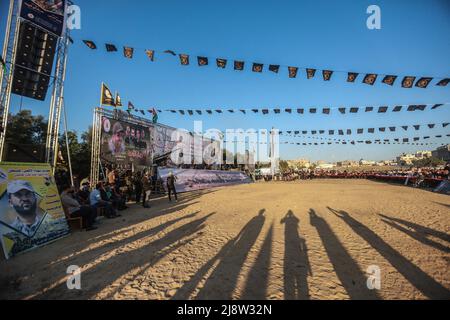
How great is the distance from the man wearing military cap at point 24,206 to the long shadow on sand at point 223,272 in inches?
158

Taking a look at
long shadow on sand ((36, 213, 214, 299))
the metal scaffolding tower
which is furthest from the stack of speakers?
long shadow on sand ((36, 213, 214, 299))

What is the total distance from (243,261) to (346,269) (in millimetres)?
1743

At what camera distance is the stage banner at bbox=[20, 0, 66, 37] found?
8328 millimetres

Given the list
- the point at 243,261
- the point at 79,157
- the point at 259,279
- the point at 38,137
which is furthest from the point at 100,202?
the point at 38,137

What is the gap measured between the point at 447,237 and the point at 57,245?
30.4 feet

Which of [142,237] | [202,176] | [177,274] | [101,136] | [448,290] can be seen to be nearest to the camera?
[448,290]

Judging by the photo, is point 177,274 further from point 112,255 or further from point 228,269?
point 112,255

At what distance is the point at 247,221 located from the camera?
7309 millimetres

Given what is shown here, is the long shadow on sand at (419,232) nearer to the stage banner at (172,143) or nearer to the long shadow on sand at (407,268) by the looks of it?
the long shadow on sand at (407,268)

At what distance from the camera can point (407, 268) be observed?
→ 3836 mm

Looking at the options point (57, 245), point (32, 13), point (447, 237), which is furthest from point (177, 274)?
point (32, 13)

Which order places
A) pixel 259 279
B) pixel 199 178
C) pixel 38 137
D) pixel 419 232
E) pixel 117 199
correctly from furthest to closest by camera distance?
1. pixel 38 137
2. pixel 199 178
3. pixel 117 199
4. pixel 419 232
5. pixel 259 279

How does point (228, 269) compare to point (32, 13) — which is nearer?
point (228, 269)

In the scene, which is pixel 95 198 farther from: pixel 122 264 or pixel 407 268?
pixel 407 268
